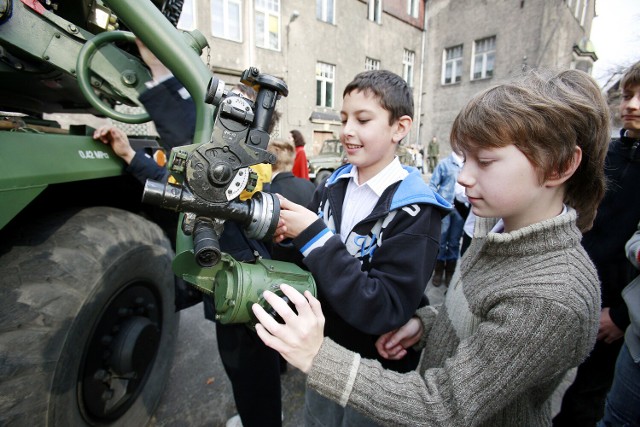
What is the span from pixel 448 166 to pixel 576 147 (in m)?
3.47

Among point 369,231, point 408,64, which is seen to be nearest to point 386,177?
point 369,231

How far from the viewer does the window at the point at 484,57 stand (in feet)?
59.5

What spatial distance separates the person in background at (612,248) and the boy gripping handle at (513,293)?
111cm

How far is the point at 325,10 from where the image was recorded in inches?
596

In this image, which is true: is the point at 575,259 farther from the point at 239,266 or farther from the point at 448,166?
the point at 448,166

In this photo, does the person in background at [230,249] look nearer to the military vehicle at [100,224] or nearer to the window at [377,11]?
the military vehicle at [100,224]

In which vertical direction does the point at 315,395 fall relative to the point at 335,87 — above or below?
below

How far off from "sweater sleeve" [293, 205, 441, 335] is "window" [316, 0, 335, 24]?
16.1 metres

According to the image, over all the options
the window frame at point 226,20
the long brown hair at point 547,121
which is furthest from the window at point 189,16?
the long brown hair at point 547,121

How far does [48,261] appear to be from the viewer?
1.41m

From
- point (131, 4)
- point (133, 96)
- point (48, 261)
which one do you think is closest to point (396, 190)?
point (131, 4)

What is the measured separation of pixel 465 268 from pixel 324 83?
615 inches

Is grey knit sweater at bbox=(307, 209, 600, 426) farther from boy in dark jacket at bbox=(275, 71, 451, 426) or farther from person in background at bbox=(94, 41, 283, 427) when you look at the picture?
person in background at bbox=(94, 41, 283, 427)

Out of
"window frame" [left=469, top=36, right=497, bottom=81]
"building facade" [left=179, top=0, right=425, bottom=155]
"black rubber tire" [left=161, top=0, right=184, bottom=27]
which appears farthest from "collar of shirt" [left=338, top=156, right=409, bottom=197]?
"window frame" [left=469, top=36, right=497, bottom=81]
